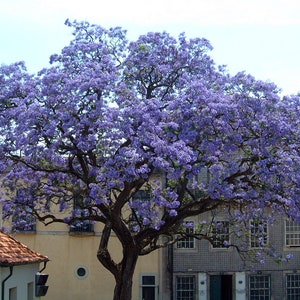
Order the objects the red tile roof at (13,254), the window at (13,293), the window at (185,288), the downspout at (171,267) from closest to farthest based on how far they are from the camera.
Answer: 1. the red tile roof at (13,254)
2. the window at (13,293)
3. the downspout at (171,267)
4. the window at (185,288)

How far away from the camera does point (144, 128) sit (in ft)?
55.9

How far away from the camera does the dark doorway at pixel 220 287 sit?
3206 cm

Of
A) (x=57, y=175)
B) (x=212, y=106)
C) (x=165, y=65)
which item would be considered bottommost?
(x=57, y=175)

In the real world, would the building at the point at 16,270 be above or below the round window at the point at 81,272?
above

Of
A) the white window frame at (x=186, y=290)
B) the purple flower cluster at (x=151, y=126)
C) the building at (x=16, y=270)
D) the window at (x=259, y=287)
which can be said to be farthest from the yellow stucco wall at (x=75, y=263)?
the purple flower cluster at (x=151, y=126)

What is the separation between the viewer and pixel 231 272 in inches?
1262

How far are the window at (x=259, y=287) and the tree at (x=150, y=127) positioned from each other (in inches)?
526

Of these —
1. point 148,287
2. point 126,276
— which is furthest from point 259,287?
point 126,276

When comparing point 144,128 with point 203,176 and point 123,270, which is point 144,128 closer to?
point 123,270

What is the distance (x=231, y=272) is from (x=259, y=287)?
1609 millimetres

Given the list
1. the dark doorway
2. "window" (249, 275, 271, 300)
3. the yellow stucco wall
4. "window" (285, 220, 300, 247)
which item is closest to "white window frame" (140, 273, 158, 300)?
the yellow stucco wall

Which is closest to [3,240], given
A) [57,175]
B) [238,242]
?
[57,175]

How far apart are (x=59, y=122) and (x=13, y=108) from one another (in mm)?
1616

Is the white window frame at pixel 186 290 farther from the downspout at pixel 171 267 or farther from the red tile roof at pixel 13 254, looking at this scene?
the red tile roof at pixel 13 254
